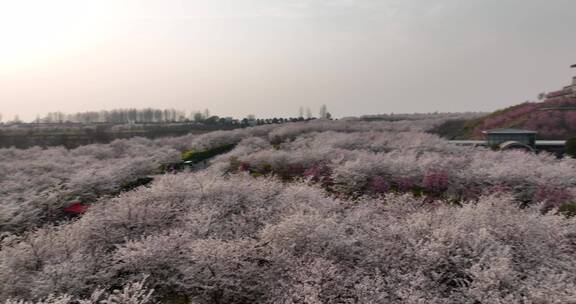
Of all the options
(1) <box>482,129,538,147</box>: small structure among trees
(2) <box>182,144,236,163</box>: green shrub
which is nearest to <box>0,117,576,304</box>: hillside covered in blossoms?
(1) <box>482,129,538,147</box>: small structure among trees

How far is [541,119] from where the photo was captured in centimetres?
7856

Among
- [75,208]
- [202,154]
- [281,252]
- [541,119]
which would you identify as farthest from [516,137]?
[75,208]

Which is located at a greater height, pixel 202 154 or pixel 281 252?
pixel 281 252

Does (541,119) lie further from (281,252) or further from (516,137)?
(281,252)

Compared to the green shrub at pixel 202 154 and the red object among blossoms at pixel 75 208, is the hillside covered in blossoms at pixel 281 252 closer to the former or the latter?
the red object among blossoms at pixel 75 208

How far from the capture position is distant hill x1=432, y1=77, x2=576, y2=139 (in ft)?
244

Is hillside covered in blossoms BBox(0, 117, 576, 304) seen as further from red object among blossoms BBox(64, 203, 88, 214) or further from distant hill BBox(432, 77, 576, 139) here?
distant hill BBox(432, 77, 576, 139)

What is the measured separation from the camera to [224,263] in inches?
593

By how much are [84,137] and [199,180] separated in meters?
96.1

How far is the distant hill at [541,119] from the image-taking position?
7431 cm

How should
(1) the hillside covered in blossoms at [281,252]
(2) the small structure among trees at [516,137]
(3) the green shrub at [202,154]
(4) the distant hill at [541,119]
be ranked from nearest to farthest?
1. (1) the hillside covered in blossoms at [281,252]
2. (2) the small structure among trees at [516,137]
3. (3) the green shrub at [202,154]
4. (4) the distant hill at [541,119]

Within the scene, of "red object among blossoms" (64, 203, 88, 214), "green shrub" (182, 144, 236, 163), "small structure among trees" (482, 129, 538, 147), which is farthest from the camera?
"green shrub" (182, 144, 236, 163)

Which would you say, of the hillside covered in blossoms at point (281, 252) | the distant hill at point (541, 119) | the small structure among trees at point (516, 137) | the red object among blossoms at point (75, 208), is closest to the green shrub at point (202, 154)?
the red object among blossoms at point (75, 208)

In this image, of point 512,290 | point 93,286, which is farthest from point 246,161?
point 512,290
